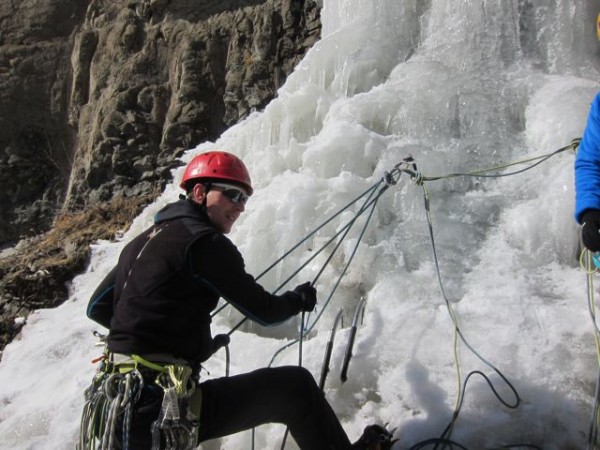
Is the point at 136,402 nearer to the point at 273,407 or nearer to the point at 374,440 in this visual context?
the point at 273,407

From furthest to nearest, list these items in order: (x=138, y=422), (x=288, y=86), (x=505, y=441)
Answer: (x=288, y=86), (x=505, y=441), (x=138, y=422)

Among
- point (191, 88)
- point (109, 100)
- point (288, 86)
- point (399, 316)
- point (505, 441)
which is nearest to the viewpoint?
point (505, 441)

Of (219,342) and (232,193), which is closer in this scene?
(232,193)

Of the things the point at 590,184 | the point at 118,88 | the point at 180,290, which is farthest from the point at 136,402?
the point at 118,88

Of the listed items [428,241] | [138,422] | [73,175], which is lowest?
[73,175]

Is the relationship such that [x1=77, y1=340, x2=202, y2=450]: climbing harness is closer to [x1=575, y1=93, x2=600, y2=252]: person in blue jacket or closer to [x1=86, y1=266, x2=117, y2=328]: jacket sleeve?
[x1=86, y1=266, x2=117, y2=328]: jacket sleeve

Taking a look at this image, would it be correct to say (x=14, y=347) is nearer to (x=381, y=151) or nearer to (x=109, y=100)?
(x=381, y=151)

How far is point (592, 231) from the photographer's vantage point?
7.32ft

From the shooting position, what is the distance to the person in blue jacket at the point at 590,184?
224 cm

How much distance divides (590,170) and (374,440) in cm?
155

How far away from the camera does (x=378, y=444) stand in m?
2.37

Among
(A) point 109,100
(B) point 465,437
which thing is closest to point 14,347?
(B) point 465,437

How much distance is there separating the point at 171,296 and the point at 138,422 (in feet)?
1.51

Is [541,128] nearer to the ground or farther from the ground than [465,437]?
farther from the ground
